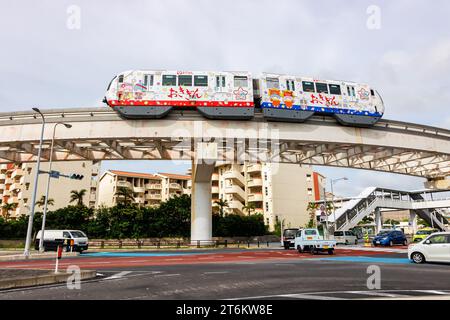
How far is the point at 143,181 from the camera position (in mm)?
74938

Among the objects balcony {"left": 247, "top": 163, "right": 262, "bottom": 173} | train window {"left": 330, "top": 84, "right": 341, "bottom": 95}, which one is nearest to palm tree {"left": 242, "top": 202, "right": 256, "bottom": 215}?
balcony {"left": 247, "top": 163, "right": 262, "bottom": 173}

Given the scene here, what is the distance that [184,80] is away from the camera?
20.4m

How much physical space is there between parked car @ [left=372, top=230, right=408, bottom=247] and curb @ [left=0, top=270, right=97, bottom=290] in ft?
87.1

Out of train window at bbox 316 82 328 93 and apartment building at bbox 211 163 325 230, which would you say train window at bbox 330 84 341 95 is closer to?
train window at bbox 316 82 328 93

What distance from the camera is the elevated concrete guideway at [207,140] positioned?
21.7m

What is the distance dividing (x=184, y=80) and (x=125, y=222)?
23.9m

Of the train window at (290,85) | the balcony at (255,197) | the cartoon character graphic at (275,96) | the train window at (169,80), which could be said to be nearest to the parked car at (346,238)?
the cartoon character graphic at (275,96)

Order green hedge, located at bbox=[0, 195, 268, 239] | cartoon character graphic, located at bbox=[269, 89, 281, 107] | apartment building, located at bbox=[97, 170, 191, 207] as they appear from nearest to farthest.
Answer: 1. cartoon character graphic, located at bbox=[269, 89, 281, 107]
2. green hedge, located at bbox=[0, 195, 268, 239]
3. apartment building, located at bbox=[97, 170, 191, 207]

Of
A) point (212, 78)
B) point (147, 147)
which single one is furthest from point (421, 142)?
point (147, 147)

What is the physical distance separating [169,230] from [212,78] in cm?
2439

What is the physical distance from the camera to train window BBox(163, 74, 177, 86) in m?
20.3

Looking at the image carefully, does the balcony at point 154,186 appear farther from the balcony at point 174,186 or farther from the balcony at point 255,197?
the balcony at point 255,197

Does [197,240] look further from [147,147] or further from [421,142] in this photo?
[421,142]
